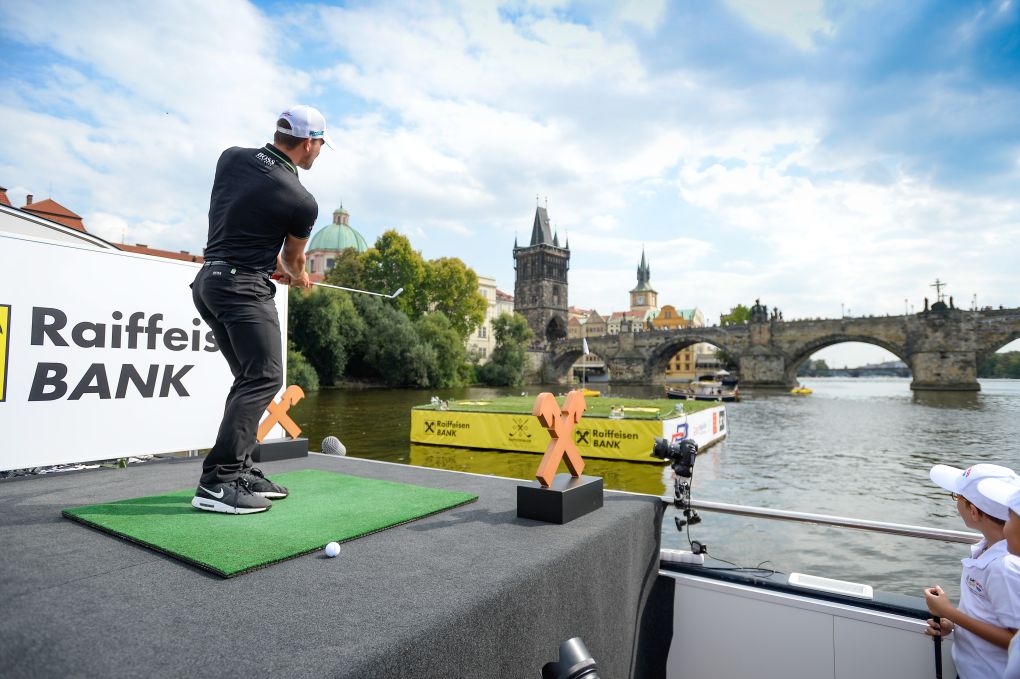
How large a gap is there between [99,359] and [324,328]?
36824 mm

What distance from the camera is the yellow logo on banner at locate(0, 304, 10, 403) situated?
3861 mm

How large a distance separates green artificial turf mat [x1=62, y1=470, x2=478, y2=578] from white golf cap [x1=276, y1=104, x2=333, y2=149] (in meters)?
1.99

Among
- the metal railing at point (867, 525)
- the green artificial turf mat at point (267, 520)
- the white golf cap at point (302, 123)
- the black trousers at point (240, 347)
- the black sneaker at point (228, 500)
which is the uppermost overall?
the white golf cap at point (302, 123)

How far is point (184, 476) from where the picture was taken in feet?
12.8

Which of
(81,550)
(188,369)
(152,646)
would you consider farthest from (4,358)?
(152,646)

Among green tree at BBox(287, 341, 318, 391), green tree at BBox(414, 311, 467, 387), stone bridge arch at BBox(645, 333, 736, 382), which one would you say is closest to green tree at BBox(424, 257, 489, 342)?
green tree at BBox(414, 311, 467, 387)

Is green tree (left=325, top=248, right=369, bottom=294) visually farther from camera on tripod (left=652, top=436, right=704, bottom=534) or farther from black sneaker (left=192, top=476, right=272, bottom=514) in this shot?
camera on tripod (left=652, top=436, right=704, bottom=534)

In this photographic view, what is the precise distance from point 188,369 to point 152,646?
4.14 metres

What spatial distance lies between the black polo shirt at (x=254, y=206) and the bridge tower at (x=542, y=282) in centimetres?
9070

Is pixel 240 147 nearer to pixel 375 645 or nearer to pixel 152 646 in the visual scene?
pixel 152 646

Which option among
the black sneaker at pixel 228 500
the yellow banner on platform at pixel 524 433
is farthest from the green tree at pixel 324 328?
the black sneaker at pixel 228 500

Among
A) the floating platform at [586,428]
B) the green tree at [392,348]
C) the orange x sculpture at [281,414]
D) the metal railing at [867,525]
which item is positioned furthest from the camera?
the green tree at [392,348]

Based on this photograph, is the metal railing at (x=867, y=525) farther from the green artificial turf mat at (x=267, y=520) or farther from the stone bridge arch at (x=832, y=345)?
the stone bridge arch at (x=832, y=345)

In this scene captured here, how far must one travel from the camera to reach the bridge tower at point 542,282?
94375mm
